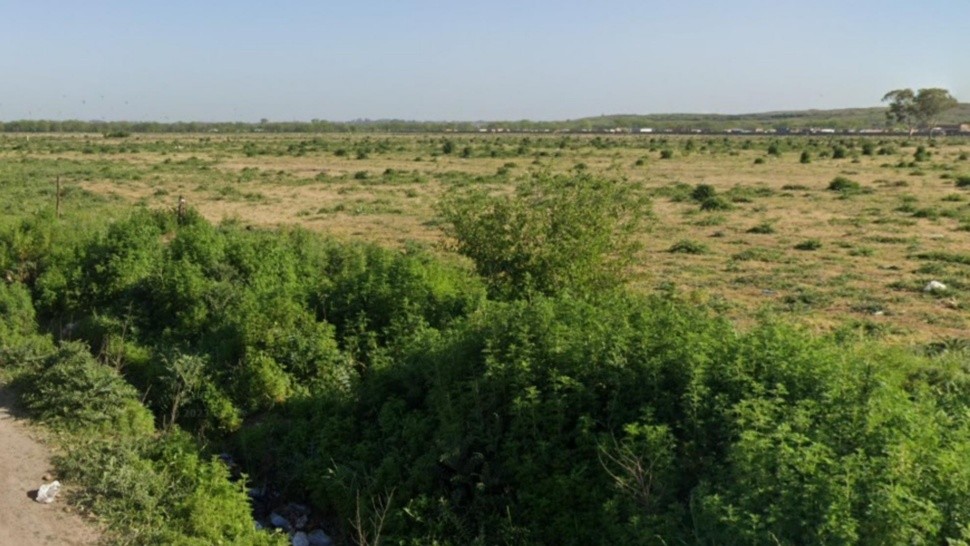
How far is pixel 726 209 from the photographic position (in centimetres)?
2944

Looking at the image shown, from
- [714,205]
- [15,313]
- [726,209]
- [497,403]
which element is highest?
[497,403]

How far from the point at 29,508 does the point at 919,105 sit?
389 feet

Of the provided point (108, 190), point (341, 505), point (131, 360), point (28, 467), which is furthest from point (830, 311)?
point (108, 190)

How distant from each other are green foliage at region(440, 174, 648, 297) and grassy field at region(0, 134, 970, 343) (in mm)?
706

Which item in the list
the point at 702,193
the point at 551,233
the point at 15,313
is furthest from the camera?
the point at 702,193

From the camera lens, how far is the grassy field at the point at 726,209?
1575 centimetres

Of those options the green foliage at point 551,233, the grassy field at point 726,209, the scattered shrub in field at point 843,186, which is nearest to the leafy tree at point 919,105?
the grassy field at point 726,209

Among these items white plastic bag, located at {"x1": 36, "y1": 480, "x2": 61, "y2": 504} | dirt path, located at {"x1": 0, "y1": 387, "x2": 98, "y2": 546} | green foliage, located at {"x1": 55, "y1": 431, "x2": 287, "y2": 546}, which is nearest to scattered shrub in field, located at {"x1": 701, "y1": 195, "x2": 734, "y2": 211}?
green foliage, located at {"x1": 55, "y1": 431, "x2": 287, "y2": 546}

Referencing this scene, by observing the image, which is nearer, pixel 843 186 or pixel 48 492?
pixel 48 492

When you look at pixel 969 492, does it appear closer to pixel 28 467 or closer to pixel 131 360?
pixel 28 467

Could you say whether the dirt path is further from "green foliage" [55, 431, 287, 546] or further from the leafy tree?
the leafy tree

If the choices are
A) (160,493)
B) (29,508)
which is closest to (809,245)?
(160,493)

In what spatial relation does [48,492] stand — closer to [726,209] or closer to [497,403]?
[497,403]

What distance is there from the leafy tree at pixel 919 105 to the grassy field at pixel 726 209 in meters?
53.4
